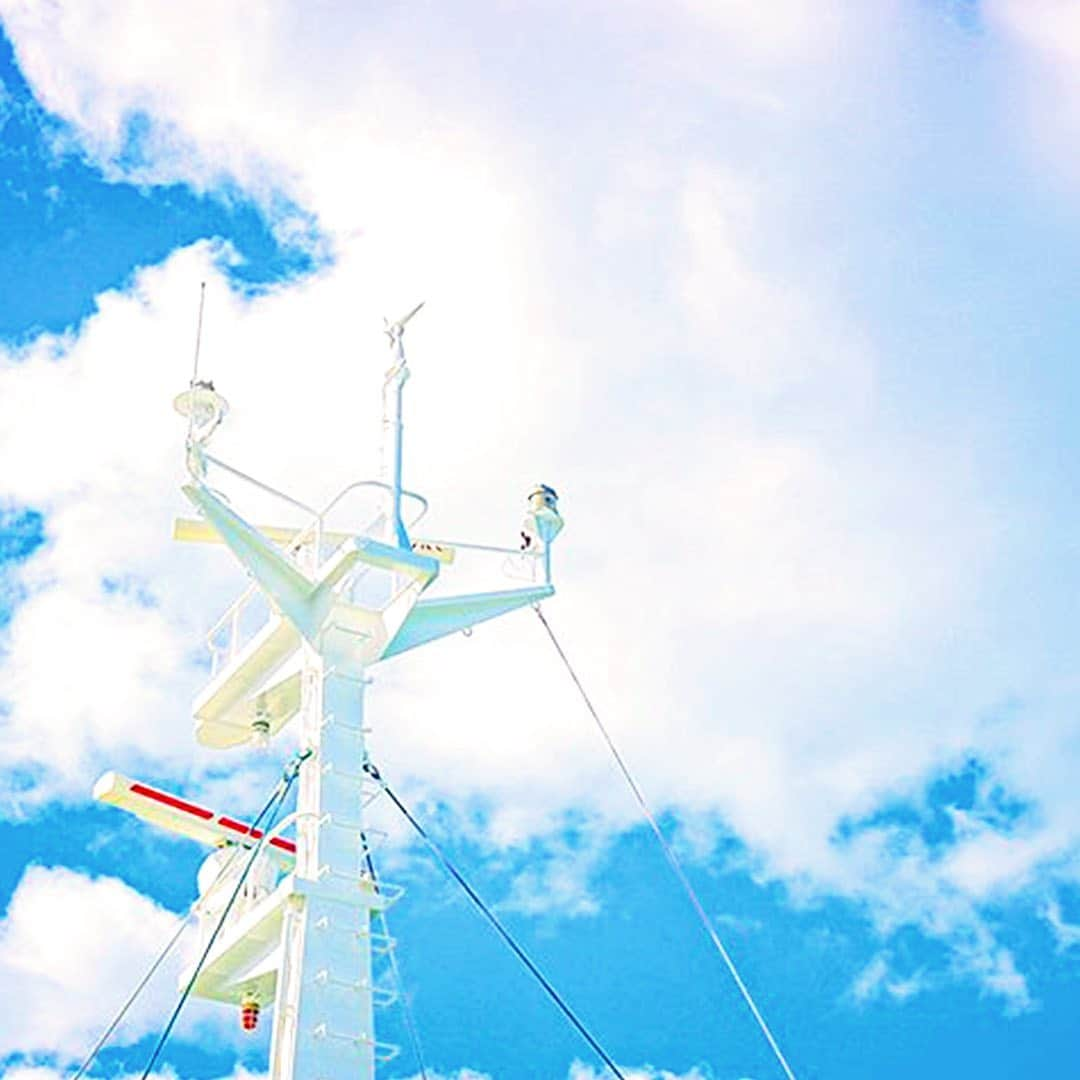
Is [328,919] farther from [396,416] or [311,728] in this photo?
[396,416]

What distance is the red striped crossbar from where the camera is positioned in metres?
22.2

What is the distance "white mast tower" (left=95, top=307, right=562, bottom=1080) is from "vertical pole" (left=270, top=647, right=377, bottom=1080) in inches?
0.7

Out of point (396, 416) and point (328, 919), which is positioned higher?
point (396, 416)

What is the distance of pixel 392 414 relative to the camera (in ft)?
78.5

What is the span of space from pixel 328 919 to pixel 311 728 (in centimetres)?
258

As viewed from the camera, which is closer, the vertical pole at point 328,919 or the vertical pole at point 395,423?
the vertical pole at point 328,919

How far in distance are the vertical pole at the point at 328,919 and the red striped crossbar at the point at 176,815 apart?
1774mm

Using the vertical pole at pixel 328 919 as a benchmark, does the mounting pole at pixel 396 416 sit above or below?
above

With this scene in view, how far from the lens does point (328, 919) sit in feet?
65.1

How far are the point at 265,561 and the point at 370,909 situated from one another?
461cm

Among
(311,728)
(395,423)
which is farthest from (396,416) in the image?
(311,728)

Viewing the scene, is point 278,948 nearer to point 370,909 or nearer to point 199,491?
point 370,909

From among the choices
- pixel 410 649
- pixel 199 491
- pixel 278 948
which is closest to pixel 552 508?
pixel 410 649

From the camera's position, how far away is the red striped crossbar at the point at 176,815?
22.2 m
